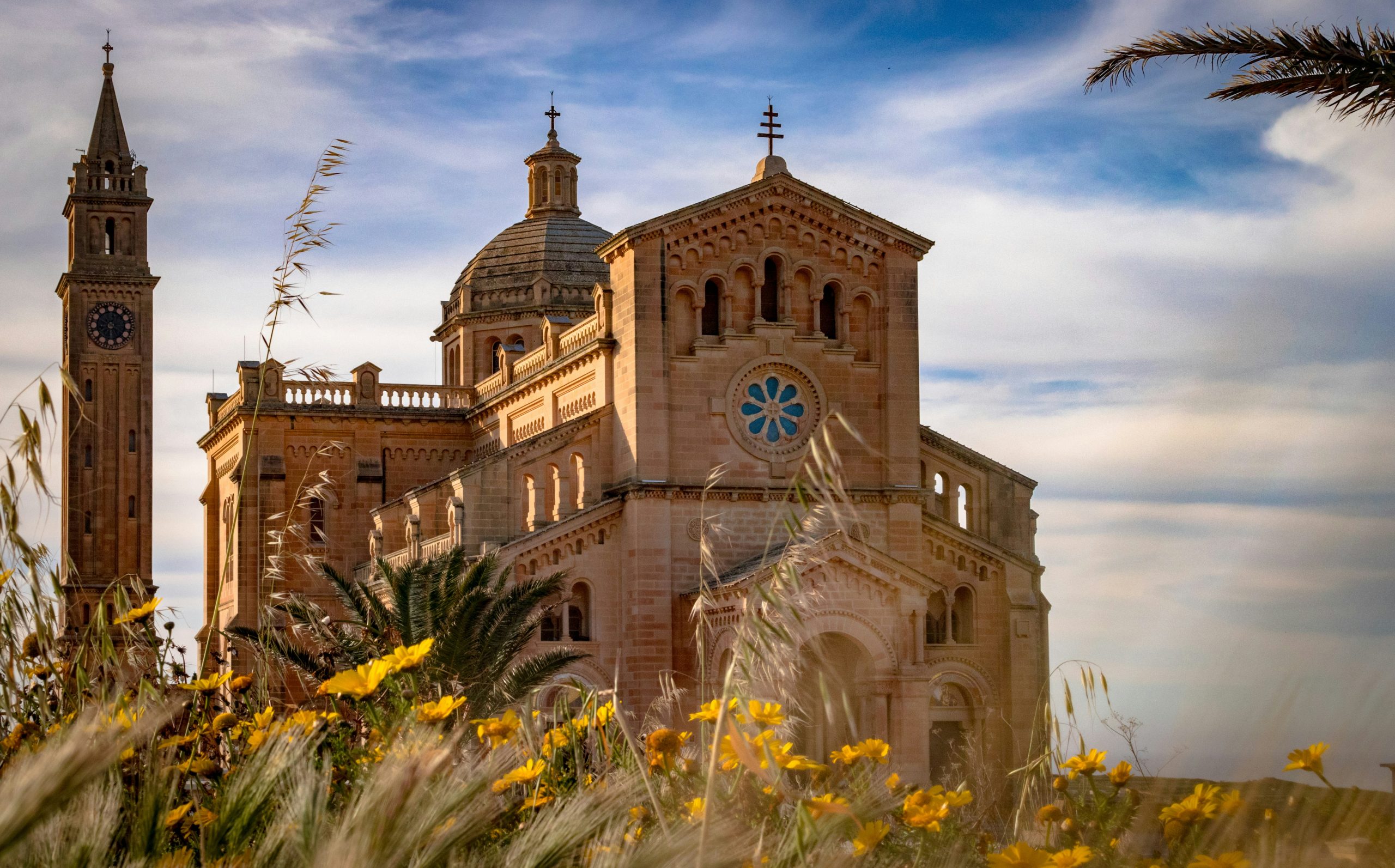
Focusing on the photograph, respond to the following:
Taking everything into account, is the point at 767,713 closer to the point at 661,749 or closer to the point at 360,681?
the point at 661,749

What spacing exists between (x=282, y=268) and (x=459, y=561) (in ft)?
60.0

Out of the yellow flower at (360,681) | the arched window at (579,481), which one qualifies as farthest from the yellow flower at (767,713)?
the arched window at (579,481)

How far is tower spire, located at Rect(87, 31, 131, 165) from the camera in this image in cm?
7500

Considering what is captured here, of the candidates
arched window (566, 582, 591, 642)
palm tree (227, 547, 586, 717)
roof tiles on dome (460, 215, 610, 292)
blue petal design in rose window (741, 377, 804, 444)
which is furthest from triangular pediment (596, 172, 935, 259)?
roof tiles on dome (460, 215, 610, 292)

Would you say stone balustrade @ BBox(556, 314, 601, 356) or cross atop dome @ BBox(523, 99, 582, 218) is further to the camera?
cross atop dome @ BBox(523, 99, 582, 218)

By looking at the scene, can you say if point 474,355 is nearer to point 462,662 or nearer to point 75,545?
point 75,545

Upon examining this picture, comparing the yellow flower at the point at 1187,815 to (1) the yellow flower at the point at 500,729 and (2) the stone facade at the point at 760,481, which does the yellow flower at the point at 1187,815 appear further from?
(2) the stone facade at the point at 760,481

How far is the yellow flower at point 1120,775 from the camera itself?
8.23 m

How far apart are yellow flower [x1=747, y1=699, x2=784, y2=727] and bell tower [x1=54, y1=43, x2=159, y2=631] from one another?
68420 millimetres

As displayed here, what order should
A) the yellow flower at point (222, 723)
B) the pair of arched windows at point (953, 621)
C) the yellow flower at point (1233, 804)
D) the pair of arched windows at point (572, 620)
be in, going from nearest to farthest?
the yellow flower at point (1233, 804) → the yellow flower at point (222, 723) → the pair of arched windows at point (572, 620) → the pair of arched windows at point (953, 621)

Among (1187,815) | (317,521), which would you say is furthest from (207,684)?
(317,521)

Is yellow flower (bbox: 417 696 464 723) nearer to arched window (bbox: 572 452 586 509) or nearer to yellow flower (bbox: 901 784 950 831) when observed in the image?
yellow flower (bbox: 901 784 950 831)

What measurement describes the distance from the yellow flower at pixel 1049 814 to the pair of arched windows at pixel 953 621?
33646 mm

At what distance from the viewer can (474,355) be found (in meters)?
60.3
